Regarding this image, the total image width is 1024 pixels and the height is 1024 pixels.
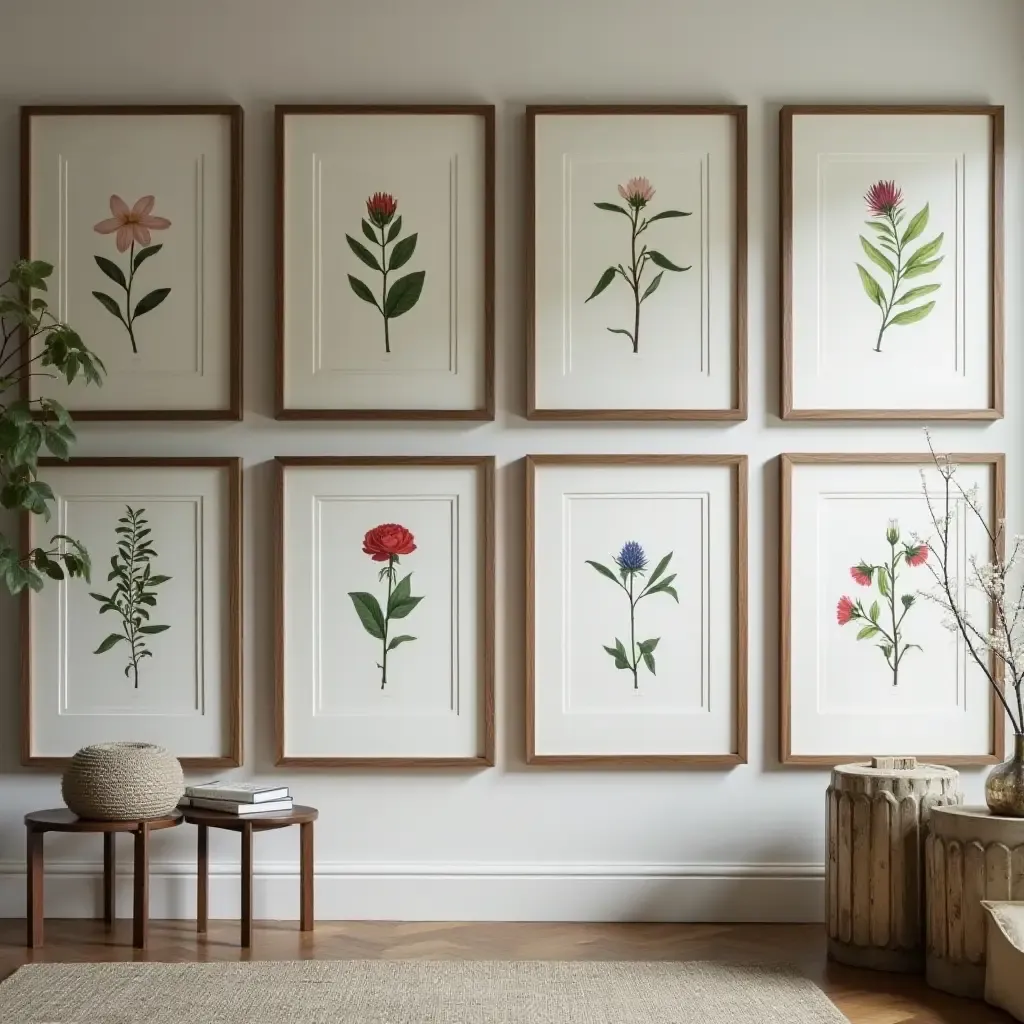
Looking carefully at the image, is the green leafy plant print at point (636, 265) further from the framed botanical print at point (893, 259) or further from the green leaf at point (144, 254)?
the green leaf at point (144, 254)

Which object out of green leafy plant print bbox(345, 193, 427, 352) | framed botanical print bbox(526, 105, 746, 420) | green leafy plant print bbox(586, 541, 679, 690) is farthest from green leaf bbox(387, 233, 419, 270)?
green leafy plant print bbox(586, 541, 679, 690)

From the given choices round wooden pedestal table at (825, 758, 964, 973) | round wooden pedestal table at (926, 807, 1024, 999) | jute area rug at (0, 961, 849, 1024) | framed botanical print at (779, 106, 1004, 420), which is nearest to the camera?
jute area rug at (0, 961, 849, 1024)

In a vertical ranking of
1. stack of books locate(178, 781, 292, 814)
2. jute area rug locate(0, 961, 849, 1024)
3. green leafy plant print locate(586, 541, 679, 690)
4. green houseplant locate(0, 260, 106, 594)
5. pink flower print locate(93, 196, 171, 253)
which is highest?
pink flower print locate(93, 196, 171, 253)

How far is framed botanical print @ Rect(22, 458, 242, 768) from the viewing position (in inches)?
142

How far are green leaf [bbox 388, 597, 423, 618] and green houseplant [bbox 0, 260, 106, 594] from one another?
2.79 feet

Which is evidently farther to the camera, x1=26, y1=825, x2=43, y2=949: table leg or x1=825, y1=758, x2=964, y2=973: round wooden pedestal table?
x1=26, y1=825, x2=43, y2=949: table leg

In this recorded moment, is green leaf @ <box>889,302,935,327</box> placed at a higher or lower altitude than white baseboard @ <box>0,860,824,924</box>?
higher

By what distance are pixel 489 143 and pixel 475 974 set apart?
225 cm

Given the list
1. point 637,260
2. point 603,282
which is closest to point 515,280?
point 603,282

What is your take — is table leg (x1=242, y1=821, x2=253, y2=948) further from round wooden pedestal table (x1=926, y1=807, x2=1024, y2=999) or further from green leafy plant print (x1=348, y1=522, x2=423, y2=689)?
round wooden pedestal table (x1=926, y1=807, x2=1024, y2=999)

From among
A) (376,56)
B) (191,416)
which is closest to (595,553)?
(191,416)

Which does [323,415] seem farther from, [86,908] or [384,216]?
[86,908]

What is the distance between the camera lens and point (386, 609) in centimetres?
362

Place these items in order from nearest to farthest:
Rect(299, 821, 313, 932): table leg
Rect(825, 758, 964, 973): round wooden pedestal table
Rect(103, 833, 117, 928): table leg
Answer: Rect(825, 758, 964, 973): round wooden pedestal table < Rect(299, 821, 313, 932): table leg < Rect(103, 833, 117, 928): table leg
